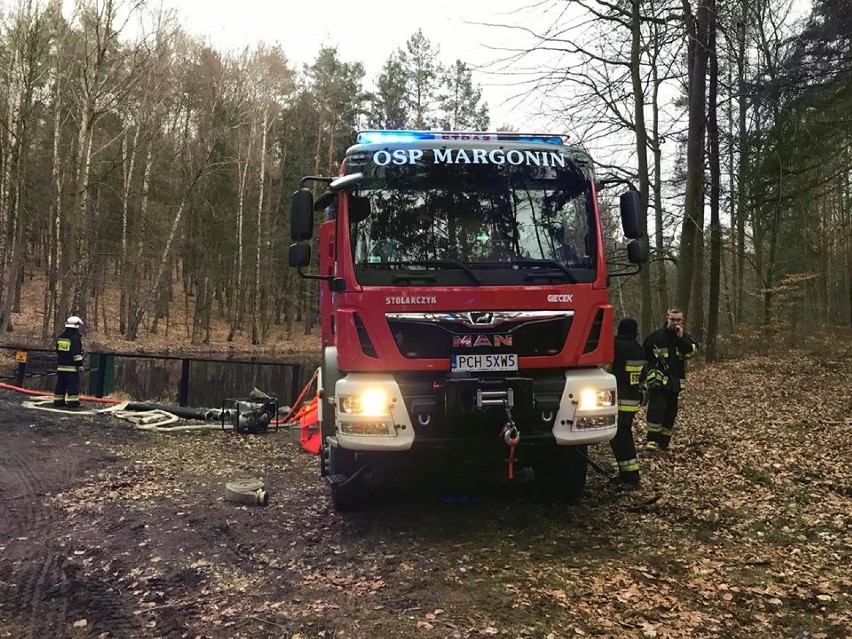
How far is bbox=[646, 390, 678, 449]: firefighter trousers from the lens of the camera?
7.82m

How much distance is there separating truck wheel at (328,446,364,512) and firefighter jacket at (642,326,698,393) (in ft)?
13.7

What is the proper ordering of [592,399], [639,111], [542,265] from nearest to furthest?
[592,399], [542,265], [639,111]

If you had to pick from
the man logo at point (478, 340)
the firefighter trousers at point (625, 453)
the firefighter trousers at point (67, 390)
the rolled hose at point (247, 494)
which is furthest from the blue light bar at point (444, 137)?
the firefighter trousers at point (67, 390)

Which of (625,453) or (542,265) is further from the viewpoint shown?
(625,453)

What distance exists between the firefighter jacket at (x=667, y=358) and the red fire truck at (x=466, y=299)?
2.81 m

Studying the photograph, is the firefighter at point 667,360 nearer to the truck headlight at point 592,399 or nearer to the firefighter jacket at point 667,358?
the firefighter jacket at point 667,358

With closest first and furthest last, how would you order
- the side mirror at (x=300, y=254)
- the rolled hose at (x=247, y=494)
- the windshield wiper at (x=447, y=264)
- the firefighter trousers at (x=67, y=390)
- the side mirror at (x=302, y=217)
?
the windshield wiper at (x=447, y=264) < the side mirror at (x=302, y=217) < the side mirror at (x=300, y=254) < the rolled hose at (x=247, y=494) < the firefighter trousers at (x=67, y=390)

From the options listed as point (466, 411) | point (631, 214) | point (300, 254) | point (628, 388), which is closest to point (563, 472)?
point (628, 388)

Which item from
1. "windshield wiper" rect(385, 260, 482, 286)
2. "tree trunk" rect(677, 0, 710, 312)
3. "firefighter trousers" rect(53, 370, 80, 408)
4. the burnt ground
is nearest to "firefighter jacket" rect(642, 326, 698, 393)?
the burnt ground

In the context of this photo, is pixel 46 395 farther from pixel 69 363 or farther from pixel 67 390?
pixel 69 363

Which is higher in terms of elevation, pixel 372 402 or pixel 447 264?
pixel 447 264

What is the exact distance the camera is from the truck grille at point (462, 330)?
185 inches

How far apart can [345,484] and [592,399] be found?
7.48ft

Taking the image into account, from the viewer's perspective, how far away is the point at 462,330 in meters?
4.74
